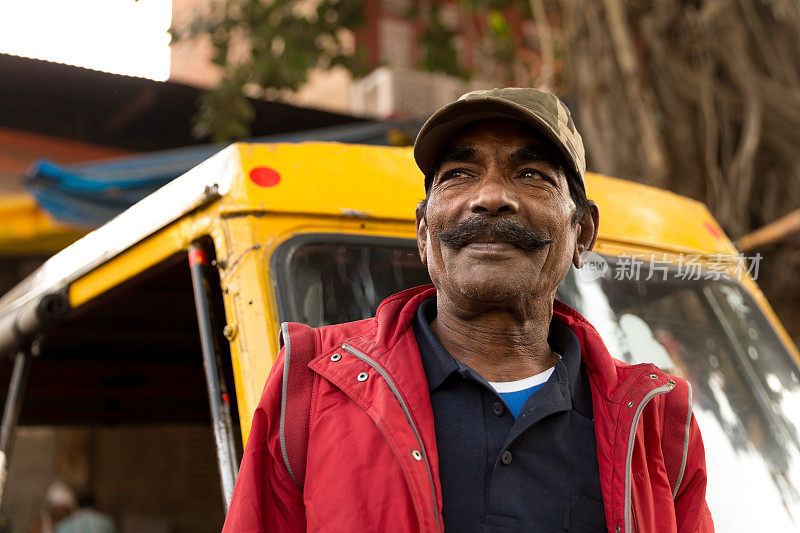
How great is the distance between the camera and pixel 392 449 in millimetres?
1372

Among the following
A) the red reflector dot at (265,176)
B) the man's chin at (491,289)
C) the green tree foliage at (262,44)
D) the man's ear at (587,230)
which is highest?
the green tree foliage at (262,44)

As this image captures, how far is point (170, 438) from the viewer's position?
9.02 m

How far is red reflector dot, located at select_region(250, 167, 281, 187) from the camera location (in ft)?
7.07

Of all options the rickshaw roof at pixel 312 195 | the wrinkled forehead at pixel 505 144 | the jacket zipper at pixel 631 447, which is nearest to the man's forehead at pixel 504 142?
the wrinkled forehead at pixel 505 144

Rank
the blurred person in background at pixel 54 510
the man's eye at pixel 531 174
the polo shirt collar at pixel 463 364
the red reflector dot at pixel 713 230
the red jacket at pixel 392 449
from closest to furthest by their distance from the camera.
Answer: the red jacket at pixel 392 449 → the polo shirt collar at pixel 463 364 → the man's eye at pixel 531 174 → the red reflector dot at pixel 713 230 → the blurred person in background at pixel 54 510

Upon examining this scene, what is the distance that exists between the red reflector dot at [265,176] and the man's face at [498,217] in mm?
596

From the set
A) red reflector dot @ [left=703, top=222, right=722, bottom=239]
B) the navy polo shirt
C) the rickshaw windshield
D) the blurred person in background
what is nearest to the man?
the navy polo shirt

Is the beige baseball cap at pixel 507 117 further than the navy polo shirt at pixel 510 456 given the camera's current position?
Yes

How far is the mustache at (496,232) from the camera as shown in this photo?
157 centimetres

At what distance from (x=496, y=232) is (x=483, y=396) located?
315 mm

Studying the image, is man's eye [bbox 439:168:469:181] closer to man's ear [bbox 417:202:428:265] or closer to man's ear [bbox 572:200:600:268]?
man's ear [bbox 417:202:428:265]

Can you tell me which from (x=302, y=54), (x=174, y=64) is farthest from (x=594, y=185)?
(x=174, y=64)

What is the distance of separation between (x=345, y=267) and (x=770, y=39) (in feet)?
16.0

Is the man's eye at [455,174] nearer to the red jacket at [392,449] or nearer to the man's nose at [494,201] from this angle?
the man's nose at [494,201]
